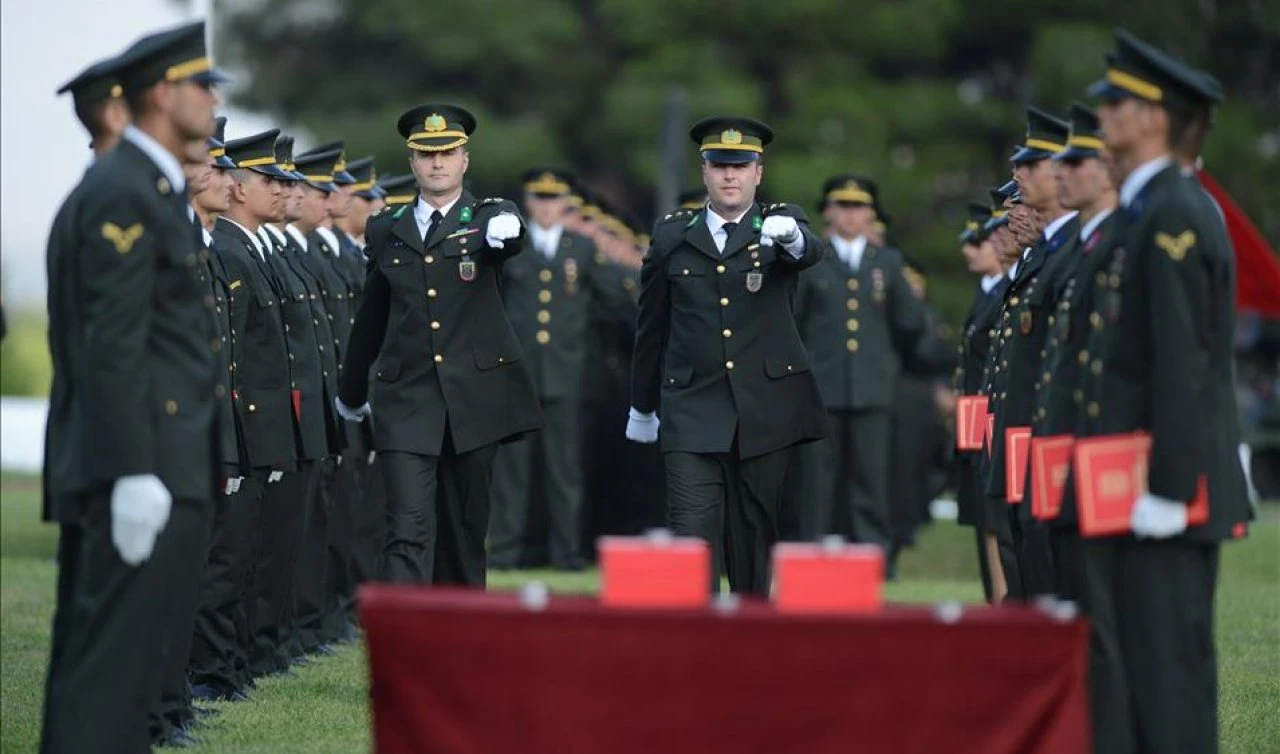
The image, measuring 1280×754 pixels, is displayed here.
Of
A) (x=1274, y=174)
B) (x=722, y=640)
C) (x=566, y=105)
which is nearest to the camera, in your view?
(x=722, y=640)

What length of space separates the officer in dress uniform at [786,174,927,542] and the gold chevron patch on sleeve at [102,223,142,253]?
10.5m

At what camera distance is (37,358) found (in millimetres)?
26781

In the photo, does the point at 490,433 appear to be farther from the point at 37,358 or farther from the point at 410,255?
the point at 37,358

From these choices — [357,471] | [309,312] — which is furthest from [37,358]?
[309,312]

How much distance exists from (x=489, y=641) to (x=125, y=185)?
75.9 inches

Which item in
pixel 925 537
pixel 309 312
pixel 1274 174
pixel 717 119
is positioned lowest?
pixel 925 537

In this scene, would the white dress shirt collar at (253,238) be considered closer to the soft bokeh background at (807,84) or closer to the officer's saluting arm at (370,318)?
the officer's saluting arm at (370,318)

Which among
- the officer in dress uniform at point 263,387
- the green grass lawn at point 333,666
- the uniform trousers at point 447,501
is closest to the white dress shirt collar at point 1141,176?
the green grass lawn at point 333,666

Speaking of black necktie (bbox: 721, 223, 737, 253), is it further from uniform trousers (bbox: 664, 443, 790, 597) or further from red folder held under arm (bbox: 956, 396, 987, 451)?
red folder held under arm (bbox: 956, 396, 987, 451)

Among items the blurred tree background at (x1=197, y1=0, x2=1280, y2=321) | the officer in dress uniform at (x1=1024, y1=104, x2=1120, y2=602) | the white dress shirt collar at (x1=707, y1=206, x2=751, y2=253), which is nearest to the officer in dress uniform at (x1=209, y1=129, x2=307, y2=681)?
the white dress shirt collar at (x1=707, y1=206, x2=751, y2=253)

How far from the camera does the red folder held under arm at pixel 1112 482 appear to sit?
7469 mm

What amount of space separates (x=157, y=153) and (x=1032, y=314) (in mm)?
3477

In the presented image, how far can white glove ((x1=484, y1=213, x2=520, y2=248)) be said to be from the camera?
34.9ft

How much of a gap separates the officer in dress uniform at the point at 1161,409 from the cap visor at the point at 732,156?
3.56 m
